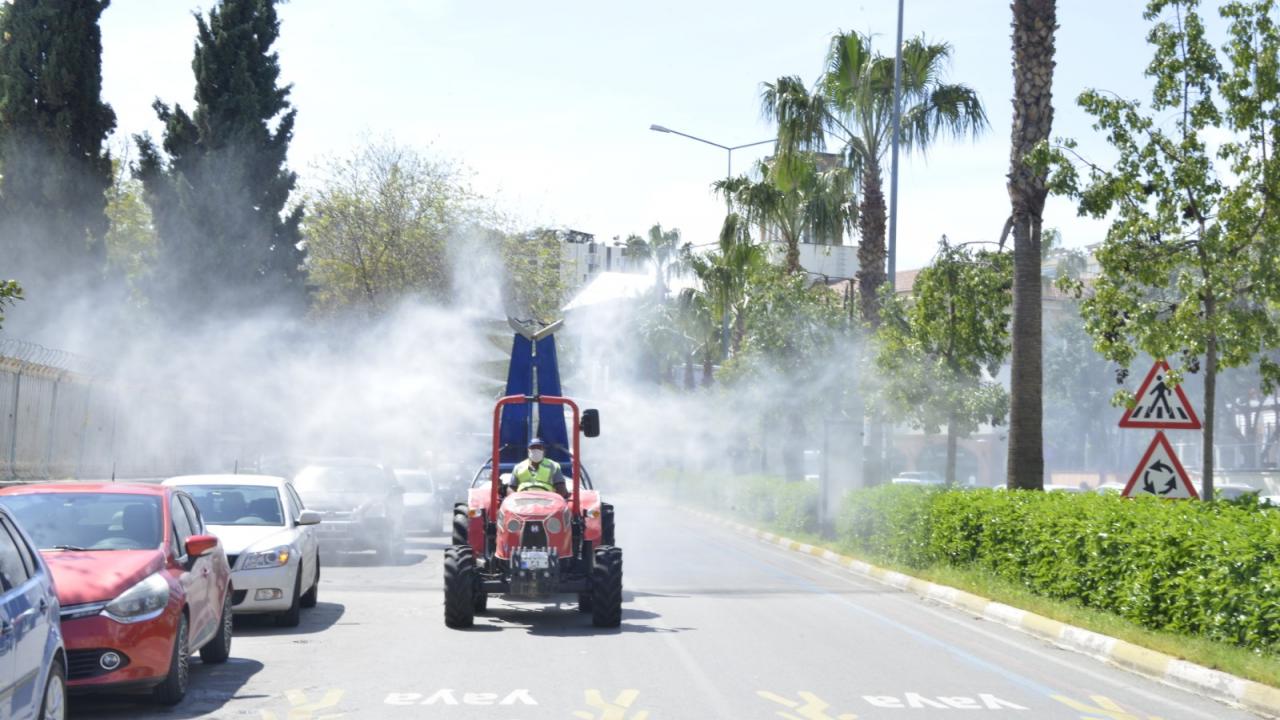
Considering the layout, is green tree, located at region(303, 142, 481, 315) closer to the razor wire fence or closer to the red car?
the razor wire fence

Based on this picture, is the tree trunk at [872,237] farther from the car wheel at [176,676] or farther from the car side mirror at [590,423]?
the car wheel at [176,676]

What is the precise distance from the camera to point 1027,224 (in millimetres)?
21234

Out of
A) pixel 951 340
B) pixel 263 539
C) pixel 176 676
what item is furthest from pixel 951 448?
pixel 176 676

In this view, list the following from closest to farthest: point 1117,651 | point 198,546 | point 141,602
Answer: point 141,602 < point 198,546 < point 1117,651

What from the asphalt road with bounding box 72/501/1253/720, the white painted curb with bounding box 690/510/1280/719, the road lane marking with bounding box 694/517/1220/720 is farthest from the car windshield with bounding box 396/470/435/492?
the white painted curb with bounding box 690/510/1280/719

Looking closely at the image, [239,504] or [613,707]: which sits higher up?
[239,504]

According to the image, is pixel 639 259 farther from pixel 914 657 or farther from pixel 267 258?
pixel 914 657

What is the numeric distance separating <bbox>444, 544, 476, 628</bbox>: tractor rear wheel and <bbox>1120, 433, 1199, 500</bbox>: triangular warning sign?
670 centimetres

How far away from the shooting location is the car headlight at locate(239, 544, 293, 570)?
14.6 metres

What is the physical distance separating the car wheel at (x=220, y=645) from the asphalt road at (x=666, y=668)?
158 millimetres

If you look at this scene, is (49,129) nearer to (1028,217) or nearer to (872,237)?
(872,237)

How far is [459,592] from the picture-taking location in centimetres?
1491

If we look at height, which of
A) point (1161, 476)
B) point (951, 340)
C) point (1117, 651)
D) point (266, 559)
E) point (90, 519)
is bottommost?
point (1117, 651)

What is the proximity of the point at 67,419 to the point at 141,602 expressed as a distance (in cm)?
1803
